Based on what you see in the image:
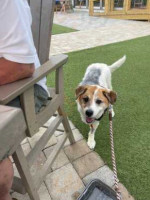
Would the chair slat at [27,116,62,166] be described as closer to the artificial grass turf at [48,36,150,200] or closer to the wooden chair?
the wooden chair

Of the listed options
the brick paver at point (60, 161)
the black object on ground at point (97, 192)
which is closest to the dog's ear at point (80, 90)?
the brick paver at point (60, 161)

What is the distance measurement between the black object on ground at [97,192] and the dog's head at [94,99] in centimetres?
69

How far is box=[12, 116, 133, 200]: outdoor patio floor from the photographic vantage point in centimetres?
167

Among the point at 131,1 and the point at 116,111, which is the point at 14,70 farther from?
the point at 131,1

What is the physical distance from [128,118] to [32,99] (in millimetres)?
1615

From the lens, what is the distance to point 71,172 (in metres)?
1.84

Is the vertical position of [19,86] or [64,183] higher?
[19,86]

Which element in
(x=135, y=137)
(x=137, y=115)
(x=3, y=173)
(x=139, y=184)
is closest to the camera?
(x=3, y=173)

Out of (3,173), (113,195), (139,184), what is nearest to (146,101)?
(139,184)

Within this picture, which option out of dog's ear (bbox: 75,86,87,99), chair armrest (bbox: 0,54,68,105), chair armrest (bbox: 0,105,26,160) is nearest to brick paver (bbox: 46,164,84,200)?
dog's ear (bbox: 75,86,87,99)

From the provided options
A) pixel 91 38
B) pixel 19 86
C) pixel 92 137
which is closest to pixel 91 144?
pixel 92 137

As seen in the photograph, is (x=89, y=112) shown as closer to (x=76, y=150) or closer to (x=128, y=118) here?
(x=76, y=150)

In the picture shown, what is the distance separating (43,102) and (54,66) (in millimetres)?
263

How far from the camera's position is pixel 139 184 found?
175 centimetres
